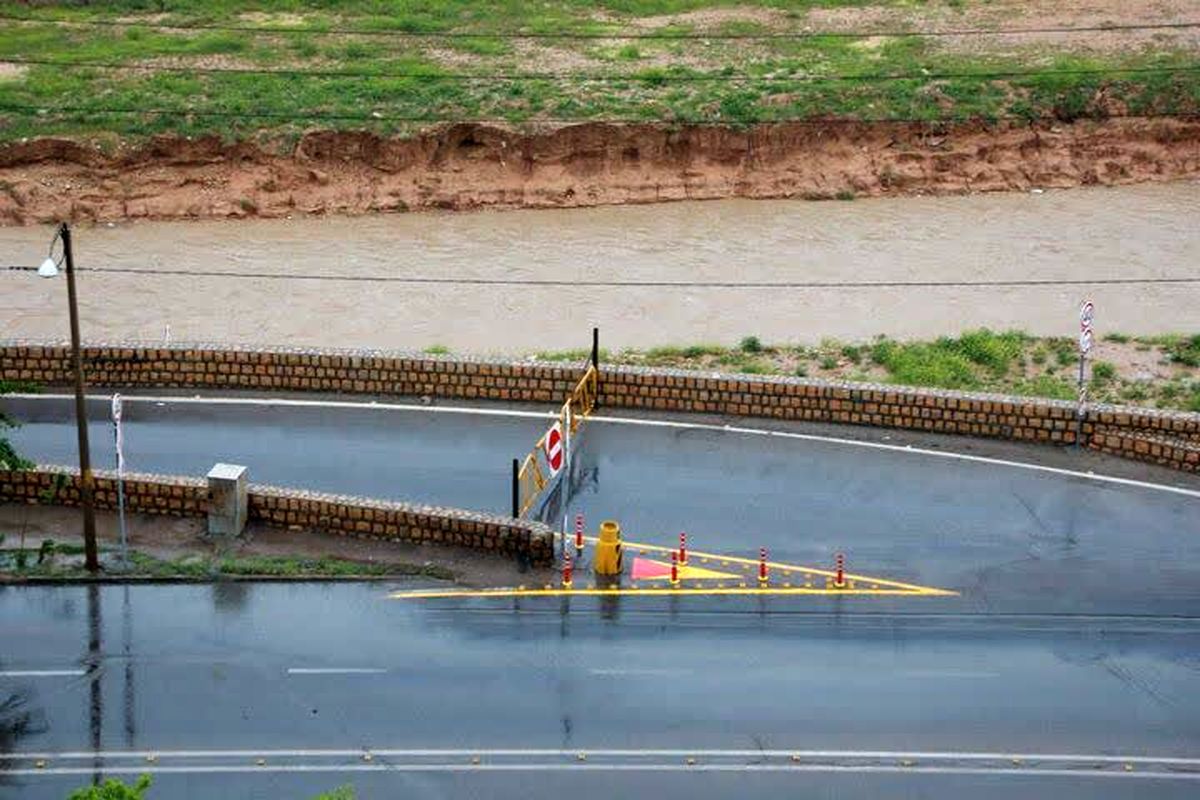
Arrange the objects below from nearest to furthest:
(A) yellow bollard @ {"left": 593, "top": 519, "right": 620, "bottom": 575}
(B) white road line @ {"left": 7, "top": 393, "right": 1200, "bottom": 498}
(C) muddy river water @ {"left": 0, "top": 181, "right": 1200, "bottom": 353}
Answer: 1. (A) yellow bollard @ {"left": 593, "top": 519, "right": 620, "bottom": 575}
2. (B) white road line @ {"left": 7, "top": 393, "right": 1200, "bottom": 498}
3. (C) muddy river water @ {"left": 0, "top": 181, "right": 1200, "bottom": 353}

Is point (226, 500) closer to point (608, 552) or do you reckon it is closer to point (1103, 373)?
point (608, 552)

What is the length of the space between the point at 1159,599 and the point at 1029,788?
4.75 metres

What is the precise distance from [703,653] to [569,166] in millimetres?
26401

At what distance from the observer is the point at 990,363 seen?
32.2 meters

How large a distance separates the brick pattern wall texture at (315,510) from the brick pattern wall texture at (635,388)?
438 cm

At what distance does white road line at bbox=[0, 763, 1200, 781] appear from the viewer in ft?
62.6

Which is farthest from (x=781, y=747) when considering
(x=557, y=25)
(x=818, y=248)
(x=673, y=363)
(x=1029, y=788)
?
(x=557, y=25)

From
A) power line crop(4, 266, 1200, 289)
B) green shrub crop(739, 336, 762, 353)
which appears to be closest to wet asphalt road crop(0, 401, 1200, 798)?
green shrub crop(739, 336, 762, 353)

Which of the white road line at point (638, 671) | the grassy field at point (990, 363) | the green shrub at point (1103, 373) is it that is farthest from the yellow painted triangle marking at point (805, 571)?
the green shrub at point (1103, 373)

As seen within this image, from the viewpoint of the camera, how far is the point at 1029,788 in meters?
18.9

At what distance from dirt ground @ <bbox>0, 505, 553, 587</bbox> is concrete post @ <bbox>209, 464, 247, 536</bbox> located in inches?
7.4

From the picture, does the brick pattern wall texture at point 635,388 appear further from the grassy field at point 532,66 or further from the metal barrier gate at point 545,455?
the grassy field at point 532,66

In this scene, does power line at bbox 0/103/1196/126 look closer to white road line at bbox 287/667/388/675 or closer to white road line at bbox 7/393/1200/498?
A: white road line at bbox 7/393/1200/498

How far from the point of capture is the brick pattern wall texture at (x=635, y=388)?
89.0ft
